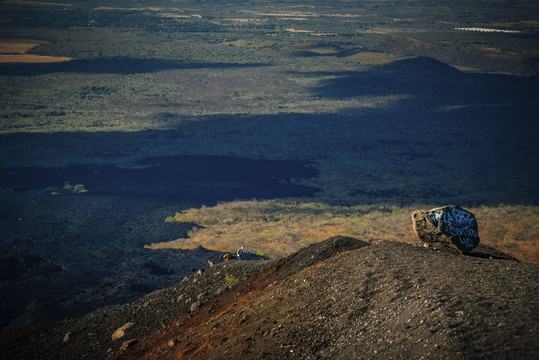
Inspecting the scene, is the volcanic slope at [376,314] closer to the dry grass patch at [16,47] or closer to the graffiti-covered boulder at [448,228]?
the graffiti-covered boulder at [448,228]

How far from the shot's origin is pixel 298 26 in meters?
159

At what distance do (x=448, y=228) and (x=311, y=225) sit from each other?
66.6ft

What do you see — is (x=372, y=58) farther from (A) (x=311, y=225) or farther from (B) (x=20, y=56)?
(A) (x=311, y=225)

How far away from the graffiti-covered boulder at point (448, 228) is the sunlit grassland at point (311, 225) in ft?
46.1

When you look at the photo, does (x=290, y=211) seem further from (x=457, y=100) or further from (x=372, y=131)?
(x=457, y=100)

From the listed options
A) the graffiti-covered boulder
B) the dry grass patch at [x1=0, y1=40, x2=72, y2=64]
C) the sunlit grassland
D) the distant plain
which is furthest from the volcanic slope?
the dry grass patch at [x1=0, y1=40, x2=72, y2=64]

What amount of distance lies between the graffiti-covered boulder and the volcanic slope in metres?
0.43

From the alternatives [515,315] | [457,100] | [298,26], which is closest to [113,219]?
[515,315]

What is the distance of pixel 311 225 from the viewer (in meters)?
34.2

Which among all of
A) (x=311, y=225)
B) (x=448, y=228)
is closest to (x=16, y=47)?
(x=311, y=225)

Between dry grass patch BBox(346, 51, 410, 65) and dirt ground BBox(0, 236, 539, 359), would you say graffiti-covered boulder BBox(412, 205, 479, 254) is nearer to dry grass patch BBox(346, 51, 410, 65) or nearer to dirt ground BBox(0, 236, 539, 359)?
dirt ground BBox(0, 236, 539, 359)

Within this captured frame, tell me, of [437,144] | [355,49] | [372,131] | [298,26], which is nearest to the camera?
[437,144]

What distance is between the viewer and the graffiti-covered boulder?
14.0 meters

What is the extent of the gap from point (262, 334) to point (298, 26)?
157 m
